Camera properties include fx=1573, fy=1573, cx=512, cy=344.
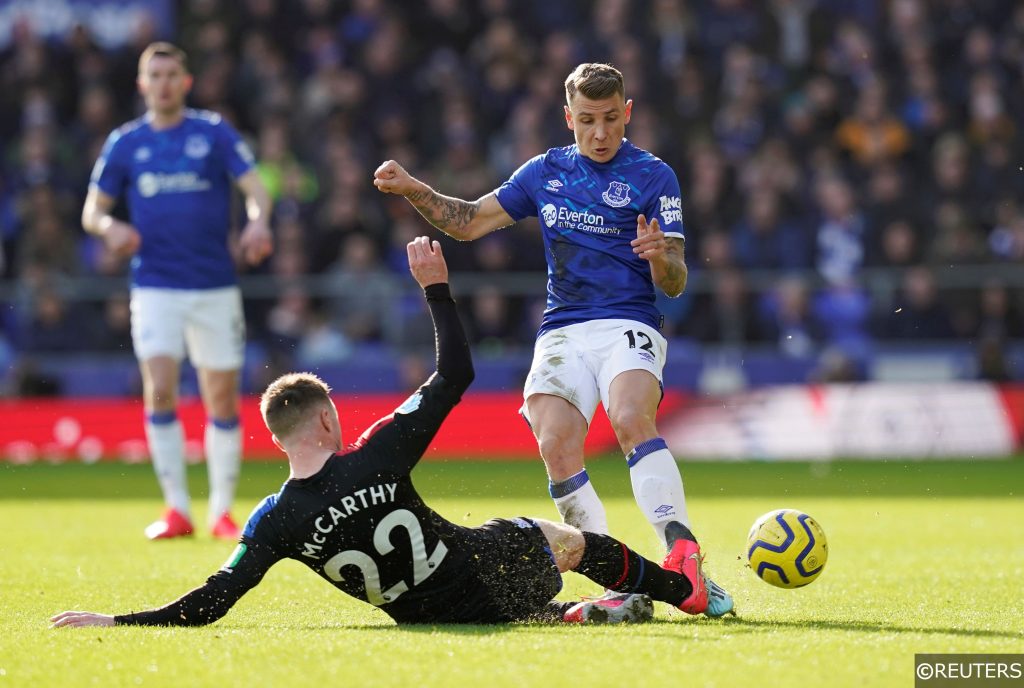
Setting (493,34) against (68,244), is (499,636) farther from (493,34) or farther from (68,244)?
(493,34)

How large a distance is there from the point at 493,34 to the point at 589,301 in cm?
1354

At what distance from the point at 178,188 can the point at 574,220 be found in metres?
4.17

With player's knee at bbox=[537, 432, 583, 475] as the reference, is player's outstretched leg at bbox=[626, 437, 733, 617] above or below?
below

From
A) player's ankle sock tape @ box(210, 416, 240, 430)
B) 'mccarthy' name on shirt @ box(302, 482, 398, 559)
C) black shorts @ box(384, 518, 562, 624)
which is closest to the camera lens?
'mccarthy' name on shirt @ box(302, 482, 398, 559)

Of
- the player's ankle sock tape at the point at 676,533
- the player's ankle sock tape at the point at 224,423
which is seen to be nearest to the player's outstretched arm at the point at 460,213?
the player's ankle sock tape at the point at 676,533

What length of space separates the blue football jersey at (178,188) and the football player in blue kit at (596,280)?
3.45m

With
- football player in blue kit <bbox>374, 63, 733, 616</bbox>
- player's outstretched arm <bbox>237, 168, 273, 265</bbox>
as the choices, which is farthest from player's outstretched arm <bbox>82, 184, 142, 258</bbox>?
football player in blue kit <bbox>374, 63, 733, 616</bbox>

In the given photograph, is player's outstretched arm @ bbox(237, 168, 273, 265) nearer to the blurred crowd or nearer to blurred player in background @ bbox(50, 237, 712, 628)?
blurred player in background @ bbox(50, 237, 712, 628)

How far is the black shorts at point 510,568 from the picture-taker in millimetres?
5992

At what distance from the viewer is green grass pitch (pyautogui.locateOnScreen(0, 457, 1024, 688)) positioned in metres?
4.97

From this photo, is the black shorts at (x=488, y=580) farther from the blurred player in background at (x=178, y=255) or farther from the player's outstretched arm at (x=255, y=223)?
the blurred player in background at (x=178, y=255)

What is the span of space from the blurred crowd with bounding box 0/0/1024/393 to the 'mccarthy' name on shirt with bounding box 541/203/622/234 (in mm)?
9487

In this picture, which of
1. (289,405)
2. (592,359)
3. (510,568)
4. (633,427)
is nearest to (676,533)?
(633,427)

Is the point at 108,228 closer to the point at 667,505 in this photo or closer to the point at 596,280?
the point at 596,280
